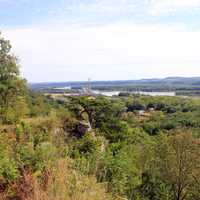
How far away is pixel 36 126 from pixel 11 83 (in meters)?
4.12

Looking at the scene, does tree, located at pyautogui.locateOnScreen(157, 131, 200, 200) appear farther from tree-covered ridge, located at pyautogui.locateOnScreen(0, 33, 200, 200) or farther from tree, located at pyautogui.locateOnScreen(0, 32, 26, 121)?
tree, located at pyautogui.locateOnScreen(0, 32, 26, 121)

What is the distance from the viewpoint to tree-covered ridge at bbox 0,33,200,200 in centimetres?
586

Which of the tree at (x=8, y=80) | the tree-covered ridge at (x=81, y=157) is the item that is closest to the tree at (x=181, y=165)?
the tree-covered ridge at (x=81, y=157)

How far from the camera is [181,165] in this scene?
15.1 m

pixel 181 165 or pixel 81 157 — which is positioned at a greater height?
pixel 81 157

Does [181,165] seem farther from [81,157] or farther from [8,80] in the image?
[8,80]

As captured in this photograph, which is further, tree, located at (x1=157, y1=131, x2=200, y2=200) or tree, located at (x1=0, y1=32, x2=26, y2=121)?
tree, located at (x1=0, y1=32, x2=26, y2=121)

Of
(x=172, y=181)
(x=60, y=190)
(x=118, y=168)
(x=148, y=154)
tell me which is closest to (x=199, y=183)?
(x=172, y=181)

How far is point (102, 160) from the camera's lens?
370 inches

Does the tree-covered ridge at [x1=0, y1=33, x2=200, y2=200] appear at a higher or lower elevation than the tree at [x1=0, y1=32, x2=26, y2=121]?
lower

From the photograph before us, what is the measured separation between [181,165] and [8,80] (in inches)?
354

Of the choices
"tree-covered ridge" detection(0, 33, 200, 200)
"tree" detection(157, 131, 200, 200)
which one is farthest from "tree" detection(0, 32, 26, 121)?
"tree" detection(157, 131, 200, 200)

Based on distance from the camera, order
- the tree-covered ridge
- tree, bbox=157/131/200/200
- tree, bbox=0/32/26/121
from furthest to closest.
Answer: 1. tree, bbox=0/32/26/121
2. tree, bbox=157/131/200/200
3. the tree-covered ridge

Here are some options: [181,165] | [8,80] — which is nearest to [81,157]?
[181,165]
